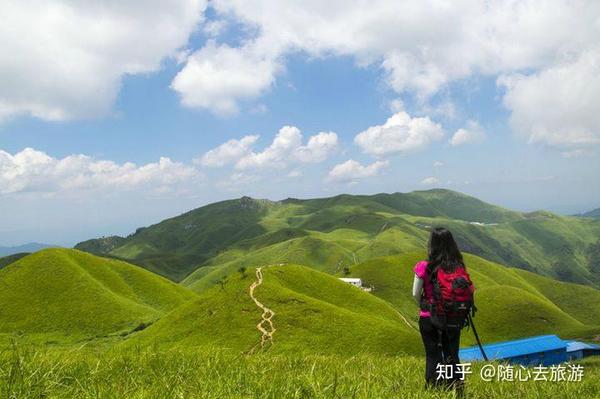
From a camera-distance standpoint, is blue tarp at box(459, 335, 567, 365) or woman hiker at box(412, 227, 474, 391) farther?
blue tarp at box(459, 335, 567, 365)

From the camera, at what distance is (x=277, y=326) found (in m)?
52.7

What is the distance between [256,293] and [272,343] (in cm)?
1217

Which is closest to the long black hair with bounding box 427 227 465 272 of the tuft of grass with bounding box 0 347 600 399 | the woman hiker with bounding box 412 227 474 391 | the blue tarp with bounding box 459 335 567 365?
the woman hiker with bounding box 412 227 474 391

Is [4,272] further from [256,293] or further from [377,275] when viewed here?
[377,275]

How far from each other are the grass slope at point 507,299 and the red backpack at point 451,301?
86.0 m

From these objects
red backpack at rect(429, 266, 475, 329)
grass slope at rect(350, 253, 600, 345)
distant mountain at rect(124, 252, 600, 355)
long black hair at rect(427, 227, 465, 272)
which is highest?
long black hair at rect(427, 227, 465, 272)

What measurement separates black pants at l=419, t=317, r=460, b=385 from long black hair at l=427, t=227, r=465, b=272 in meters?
1.20


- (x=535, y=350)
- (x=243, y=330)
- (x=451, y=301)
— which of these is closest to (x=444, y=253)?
(x=451, y=301)

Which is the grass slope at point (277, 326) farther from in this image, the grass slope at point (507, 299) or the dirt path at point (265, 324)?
the grass slope at point (507, 299)

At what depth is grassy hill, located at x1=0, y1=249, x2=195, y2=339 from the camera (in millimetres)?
84625

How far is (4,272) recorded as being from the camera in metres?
103

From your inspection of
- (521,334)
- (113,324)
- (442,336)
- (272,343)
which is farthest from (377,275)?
(442,336)

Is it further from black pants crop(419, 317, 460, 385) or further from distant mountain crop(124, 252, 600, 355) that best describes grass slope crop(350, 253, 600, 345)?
black pants crop(419, 317, 460, 385)

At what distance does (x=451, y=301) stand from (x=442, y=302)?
180 mm
